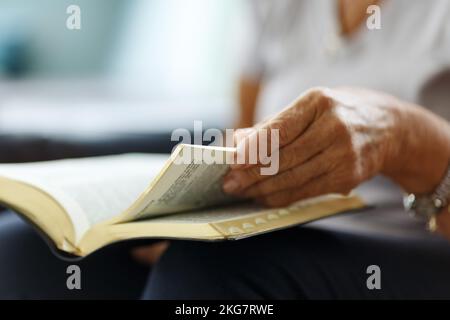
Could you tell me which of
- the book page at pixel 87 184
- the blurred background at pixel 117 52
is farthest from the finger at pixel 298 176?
the blurred background at pixel 117 52

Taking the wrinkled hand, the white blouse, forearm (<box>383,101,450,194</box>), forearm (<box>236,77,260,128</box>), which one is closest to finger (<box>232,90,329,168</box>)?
the wrinkled hand

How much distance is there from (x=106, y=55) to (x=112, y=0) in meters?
0.23

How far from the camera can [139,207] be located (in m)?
0.45

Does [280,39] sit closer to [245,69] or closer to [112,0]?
[245,69]

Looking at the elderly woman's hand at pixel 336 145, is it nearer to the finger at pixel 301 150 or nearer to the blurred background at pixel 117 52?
the finger at pixel 301 150

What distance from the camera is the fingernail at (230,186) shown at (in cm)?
50

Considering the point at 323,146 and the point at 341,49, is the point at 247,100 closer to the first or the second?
the point at 341,49

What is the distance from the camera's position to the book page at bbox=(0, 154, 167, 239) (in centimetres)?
48

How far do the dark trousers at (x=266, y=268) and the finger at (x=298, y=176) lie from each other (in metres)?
0.05

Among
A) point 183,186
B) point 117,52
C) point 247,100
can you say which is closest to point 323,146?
point 183,186

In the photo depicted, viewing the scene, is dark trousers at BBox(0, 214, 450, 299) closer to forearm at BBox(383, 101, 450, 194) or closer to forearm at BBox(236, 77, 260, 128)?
forearm at BBox(383, 101, 450, 194)

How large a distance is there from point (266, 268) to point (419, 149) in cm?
19

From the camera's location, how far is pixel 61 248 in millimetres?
451

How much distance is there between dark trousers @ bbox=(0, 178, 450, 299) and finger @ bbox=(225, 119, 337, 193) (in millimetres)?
63
